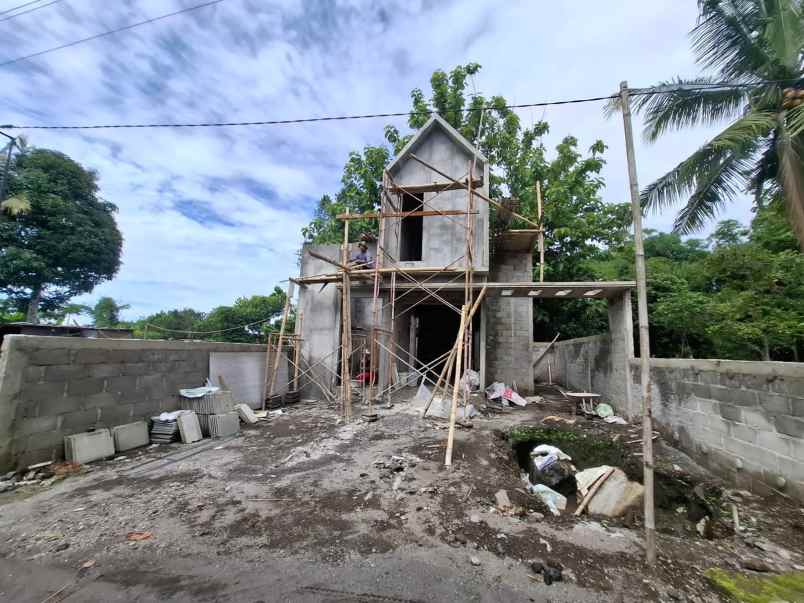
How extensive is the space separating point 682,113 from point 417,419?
1092 cm

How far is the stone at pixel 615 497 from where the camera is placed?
4.01 meters

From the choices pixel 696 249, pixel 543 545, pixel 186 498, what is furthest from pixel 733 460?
pixel 696 249

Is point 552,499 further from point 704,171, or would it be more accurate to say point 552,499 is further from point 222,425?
point 704,171

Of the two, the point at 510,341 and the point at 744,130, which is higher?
the point at 744,130

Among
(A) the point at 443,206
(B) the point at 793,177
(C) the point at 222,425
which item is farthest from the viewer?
(A) the point at 443,206

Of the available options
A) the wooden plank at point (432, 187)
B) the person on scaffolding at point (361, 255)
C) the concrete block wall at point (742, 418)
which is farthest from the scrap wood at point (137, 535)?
the wooden plank at point (432, 187)

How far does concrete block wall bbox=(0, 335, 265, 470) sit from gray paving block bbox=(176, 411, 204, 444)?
0.61 m

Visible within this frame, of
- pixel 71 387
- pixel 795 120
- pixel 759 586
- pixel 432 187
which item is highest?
pixel 432 187

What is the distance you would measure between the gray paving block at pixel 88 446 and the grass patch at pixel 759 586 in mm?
7496

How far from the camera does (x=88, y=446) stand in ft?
16.0

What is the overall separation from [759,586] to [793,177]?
9.25 m

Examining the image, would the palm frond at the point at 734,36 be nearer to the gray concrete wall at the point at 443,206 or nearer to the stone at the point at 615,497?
the gray concrete wall at the point at 443,206

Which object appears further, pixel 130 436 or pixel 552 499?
pixel 130 436

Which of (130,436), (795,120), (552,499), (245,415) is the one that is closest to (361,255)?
(245,415)
